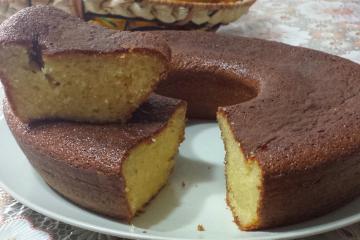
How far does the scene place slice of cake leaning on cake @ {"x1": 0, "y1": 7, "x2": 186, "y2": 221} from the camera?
1349mm

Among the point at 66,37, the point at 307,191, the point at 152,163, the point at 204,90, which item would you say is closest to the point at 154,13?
the point at 204,90

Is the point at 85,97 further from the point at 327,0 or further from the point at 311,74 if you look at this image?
the point at 327,0

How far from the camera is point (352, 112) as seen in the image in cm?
145

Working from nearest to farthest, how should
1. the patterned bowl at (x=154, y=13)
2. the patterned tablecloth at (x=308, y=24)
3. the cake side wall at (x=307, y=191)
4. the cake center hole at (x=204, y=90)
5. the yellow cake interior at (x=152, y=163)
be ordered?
the cake side wall at (x=307, y=191)
the yellow cake interior at (x=152, y=163)
the cake center hole at (x=204, y=90)
the patterned bowl at (x=154, y=13)
the patterned tablecloth at (x=308, y=24)

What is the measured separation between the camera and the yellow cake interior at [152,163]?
1363 mm

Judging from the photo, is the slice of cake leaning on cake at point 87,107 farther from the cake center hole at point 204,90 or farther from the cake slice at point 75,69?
the cake center hole at point 204,90

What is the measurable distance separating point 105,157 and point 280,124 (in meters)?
0.51

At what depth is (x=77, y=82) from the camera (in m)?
1.43

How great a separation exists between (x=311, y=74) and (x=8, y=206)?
111cm

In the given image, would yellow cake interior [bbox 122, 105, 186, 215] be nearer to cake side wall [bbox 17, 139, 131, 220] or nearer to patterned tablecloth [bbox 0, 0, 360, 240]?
cake side wall [bbox 17, 139, 131, 220]

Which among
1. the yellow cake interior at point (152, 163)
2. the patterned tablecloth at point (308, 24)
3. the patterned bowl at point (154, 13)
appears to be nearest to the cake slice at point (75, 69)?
the yellow cake interior at point (152, 163)

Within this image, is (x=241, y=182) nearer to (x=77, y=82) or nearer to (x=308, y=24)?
(x=77, y=82)

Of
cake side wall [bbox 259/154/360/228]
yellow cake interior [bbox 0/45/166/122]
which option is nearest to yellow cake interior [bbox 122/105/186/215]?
yellow cake interior [bbox 0/45/166/122]

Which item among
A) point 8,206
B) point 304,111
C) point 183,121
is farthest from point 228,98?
point 8,206
